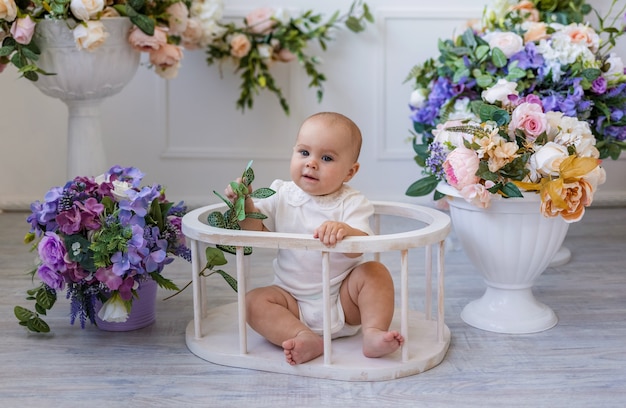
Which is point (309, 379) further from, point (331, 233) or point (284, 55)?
point (284, 55)

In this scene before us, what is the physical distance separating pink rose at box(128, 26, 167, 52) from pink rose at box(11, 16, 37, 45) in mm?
337

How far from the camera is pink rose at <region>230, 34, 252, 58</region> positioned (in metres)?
3.64

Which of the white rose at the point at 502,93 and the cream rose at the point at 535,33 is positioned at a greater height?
the cream rose at the point at 535,33

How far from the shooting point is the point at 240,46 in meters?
3.64

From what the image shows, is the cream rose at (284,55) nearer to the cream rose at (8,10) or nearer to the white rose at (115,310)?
the cream rose at (8,10)

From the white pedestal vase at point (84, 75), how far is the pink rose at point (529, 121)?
147 centimetres

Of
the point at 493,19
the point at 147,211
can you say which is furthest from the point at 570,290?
the point at 147,211

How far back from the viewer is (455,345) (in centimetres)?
225

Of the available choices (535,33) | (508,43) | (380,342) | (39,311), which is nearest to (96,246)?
(39,311)

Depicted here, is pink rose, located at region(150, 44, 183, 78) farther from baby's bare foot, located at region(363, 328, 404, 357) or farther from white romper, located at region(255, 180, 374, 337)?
baby's bare foot, located at region(363, 328, 404, 357)

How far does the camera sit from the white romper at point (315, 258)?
217 centimetres

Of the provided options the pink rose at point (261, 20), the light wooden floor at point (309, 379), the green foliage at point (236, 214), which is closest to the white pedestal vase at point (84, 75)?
the pink rose at point (261, 20)

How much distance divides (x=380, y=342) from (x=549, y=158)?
2.05ft

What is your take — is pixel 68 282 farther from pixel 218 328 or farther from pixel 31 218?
pixel 218 328
